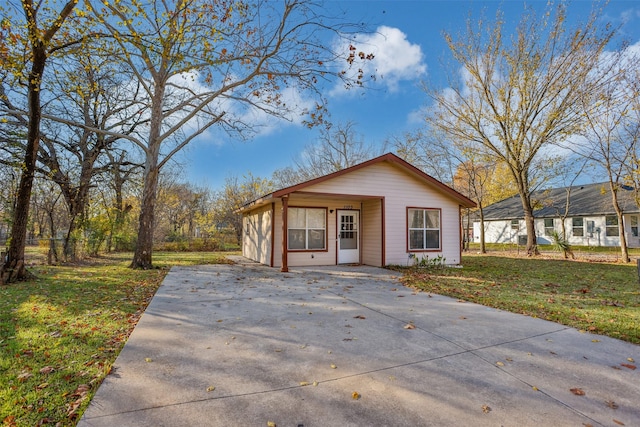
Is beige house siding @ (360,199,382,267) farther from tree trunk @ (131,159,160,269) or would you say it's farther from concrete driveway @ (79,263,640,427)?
tree trunk @ (131,159,160,269)

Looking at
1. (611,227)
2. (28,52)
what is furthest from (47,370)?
A: (611,227)

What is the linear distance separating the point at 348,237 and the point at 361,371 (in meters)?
9.25

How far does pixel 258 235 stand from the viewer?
13.5m

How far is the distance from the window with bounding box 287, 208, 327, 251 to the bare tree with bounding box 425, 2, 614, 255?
10.6m

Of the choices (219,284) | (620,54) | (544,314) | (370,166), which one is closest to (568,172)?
(620,54)

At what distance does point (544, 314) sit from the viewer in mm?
5051

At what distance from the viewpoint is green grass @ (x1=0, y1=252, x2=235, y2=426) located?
231 centimetres

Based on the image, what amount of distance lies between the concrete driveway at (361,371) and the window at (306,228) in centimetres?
605

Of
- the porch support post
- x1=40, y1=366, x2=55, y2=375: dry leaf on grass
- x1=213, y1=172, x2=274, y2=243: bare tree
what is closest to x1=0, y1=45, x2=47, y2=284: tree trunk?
x1=40, y1=366, x2=55, y2=375: dry leaf on grass

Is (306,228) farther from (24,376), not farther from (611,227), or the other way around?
(611,227)

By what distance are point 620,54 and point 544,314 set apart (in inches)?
555

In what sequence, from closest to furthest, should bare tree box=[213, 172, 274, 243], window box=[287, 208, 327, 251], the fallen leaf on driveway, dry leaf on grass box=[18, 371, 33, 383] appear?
the fallen leaf on driveway, dry leaf on grass box=[18, 371, 33, 383], window box=[287, 208, 327, 251], bare tree box=[213, 172, 274, 243]

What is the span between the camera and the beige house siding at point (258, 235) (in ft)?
39.4

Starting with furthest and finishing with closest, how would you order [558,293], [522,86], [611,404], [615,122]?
1. [522,86]
2. [615,122]
3. [558,293]
4. [611,404]
